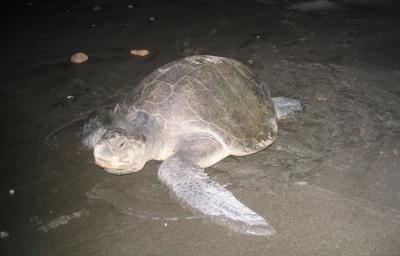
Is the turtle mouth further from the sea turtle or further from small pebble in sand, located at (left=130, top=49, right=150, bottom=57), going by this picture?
small pebble in sand, located at (left=130, top=49, right=150, bottom=57)

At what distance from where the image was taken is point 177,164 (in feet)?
7.06

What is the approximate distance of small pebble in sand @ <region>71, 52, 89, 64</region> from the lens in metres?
3.91

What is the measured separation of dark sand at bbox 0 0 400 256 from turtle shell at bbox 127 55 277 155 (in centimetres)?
17

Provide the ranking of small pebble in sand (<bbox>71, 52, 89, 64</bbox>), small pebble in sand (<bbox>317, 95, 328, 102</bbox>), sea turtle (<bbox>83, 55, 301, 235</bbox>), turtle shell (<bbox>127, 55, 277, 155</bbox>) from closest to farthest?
1. sea turtle (<bbox>83, 55, 301, 235</bbox>)
2. turtle shell (<bbox>127, 55, 277, 155</bbox>)
3. small pebble in sand (<bbox>317, 95, 328, 102</bbox>)
4. small pebble in sand (<bbox>71, 52, 89, 64</bbox>)

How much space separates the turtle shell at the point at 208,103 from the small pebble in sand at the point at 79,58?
172 centimetres

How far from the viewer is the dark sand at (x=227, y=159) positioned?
1.87 m

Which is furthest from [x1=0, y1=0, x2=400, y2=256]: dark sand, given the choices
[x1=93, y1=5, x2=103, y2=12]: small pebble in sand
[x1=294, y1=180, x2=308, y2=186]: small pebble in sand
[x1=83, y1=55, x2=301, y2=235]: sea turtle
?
[x1=93, y1=5, x2=103, y2=12]: small pebble in sand

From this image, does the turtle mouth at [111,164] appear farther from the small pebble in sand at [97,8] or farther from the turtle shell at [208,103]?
the small pebble in sand at [97,8]

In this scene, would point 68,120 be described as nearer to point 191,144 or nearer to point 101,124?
point 101,124

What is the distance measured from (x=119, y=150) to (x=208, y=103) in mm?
656

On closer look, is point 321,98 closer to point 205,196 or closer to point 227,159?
point 227,159

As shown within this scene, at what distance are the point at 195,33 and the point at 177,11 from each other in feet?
2.81

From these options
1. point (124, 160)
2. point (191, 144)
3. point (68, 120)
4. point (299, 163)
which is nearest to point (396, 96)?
point (299, 163)

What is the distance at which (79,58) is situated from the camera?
12.9ft
